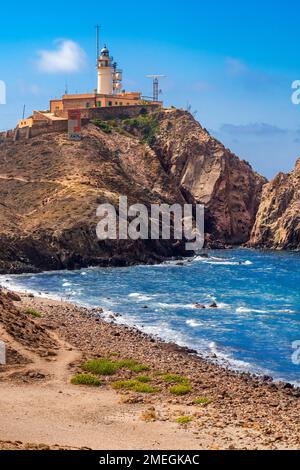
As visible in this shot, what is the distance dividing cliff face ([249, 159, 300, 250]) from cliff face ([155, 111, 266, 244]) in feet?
17.0

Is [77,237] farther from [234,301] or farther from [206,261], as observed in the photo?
[234,301]

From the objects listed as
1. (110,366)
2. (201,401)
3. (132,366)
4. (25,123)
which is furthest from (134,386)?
(25,123)

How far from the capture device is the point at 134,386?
37.5m

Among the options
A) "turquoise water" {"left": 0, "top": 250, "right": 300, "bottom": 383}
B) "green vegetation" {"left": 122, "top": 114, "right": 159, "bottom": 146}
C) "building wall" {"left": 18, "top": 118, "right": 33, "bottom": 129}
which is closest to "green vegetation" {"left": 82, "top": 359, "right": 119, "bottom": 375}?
"turquoise water" {"left": 0, "top": 250, "right": 300, "bottom": 383}

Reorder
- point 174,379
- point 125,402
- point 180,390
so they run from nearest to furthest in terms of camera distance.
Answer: point 125,402 → point 180,390 → point 174,379

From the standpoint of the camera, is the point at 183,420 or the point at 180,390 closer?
the point at 183,420

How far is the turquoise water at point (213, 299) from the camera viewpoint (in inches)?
2029

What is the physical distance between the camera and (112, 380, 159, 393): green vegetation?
36.8 metres

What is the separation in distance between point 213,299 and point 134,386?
35.1 m

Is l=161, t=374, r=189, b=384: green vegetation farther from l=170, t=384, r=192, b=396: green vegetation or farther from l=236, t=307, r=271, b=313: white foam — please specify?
l=236, t=307, r=271, b=313: white foam

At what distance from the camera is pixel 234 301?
7169cm

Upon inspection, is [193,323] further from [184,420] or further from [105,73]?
[105,73]

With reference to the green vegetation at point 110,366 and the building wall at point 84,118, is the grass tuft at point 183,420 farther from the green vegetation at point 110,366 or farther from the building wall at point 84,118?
the building wall at point 84,118
